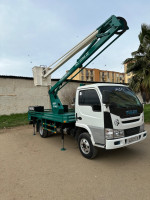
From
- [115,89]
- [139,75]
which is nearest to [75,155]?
[115,89]

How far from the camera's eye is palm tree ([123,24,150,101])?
975 centimetres

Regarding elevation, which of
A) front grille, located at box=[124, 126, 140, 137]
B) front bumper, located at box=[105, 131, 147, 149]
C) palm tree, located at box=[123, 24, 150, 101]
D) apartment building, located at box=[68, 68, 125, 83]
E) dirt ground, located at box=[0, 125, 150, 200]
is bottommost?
dirt ground, located at box=[0, 125, 150, 200]

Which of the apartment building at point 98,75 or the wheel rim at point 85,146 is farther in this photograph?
the apartment building at point 98,75

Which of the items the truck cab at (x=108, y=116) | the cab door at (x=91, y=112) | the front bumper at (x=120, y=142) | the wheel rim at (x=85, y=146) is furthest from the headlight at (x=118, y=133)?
the wheel rim at (x=85, y=146)

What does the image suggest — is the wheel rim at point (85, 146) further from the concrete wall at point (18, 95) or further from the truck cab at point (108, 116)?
the concrete wall at point (18, 95)

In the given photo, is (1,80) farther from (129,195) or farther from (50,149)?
(129,195)

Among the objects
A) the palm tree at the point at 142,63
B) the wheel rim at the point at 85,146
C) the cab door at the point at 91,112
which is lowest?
the wheel rim at the point at 85,146

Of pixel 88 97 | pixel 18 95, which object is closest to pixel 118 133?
pixel 88 97

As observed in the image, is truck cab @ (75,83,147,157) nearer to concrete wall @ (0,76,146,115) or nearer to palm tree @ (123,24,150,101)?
palm tree @ (123,24,150,101)

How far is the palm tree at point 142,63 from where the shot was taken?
32.0 feet

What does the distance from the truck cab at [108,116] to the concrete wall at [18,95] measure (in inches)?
405

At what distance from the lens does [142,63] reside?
10281 millimetres

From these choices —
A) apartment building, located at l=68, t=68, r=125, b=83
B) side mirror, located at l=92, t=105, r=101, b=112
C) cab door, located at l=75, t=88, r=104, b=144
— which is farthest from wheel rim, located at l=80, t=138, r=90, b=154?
apartment building, located at l=68, t=68, r=125, b=83

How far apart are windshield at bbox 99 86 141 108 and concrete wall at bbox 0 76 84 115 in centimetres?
1112
